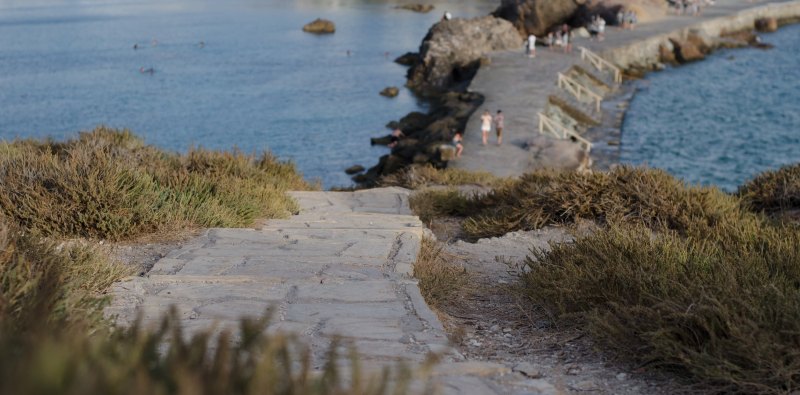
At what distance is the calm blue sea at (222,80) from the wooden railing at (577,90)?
6.18 m

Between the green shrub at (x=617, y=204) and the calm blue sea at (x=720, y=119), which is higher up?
the green shrub at (x=617, y=204)

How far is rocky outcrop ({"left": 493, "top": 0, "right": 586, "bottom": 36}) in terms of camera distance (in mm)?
47625

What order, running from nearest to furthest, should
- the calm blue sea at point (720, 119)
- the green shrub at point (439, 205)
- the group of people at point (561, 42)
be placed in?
the green shrub at point (439, 205)
the calm blue sea at point (720, 119)
the group of people at point (561, 42)

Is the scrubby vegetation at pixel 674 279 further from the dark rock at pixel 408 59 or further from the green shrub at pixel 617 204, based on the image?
the dark rock at pixel 408 59

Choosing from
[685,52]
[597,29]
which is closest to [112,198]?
[597,29]

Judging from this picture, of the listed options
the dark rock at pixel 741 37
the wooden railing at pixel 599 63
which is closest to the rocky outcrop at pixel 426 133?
the wooden railing at pixel 599 63

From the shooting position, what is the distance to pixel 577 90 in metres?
34.7

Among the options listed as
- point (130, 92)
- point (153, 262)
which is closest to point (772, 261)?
point (153, 262)

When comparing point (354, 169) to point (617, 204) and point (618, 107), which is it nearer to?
point (618, 107)

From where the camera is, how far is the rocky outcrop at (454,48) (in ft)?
131

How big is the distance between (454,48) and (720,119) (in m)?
11.4

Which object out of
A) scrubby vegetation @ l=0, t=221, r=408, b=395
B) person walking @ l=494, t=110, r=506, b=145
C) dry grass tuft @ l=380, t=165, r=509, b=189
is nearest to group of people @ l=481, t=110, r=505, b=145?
person walking @ l=494, t=110, r=506, b=145

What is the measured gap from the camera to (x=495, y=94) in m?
31.2

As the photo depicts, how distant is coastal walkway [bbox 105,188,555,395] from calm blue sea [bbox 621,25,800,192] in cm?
2009
